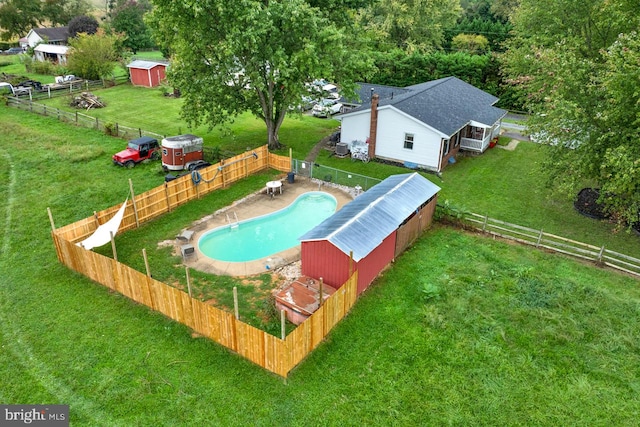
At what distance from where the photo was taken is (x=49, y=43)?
73500 millimetres

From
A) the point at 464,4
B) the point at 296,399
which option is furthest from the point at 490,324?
the point at 464,4

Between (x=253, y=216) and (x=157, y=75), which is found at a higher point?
(x=157, y=75)

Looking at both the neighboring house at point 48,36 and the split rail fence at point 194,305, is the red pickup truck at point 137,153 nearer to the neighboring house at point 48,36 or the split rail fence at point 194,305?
the split rail fence at point 194,305

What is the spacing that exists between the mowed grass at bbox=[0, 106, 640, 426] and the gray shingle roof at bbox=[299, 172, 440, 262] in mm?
1973

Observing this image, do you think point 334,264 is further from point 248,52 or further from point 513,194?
point 248,52

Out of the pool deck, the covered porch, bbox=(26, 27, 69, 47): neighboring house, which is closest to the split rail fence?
the pool deck

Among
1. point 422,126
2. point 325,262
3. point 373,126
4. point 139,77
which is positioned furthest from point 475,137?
point 139,77

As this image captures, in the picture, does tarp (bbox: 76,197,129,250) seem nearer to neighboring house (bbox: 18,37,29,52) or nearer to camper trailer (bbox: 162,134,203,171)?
camper trailer (bbox: 162,134,203,171)

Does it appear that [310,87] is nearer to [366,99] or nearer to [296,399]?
[366,99]

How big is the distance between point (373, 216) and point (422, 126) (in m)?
12.6

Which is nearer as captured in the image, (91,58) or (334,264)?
(334,264)

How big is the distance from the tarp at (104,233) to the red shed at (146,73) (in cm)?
3766

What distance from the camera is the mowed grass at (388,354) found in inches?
480

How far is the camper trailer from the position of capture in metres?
26.9
